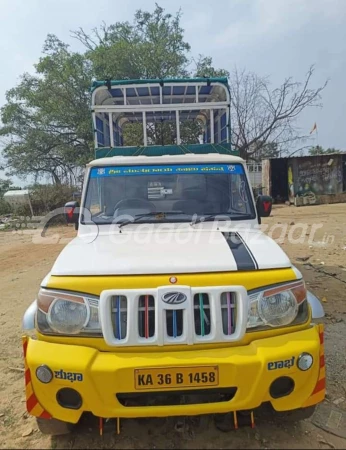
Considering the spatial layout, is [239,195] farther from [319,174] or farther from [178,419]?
[319,174]

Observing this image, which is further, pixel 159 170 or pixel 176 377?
pixel 159 170

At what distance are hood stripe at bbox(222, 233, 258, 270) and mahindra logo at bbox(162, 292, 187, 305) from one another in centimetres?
40

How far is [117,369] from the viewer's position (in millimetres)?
2135

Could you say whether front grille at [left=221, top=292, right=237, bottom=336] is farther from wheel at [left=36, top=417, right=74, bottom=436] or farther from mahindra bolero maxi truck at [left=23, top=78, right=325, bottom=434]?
wheel at [left=36, top=417, right=74, bottom=436]

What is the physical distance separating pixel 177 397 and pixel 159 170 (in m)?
2.13

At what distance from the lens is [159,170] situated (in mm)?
3768

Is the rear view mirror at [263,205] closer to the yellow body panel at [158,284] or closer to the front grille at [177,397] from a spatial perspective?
the yellow body panel at [158,284]

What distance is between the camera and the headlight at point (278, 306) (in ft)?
7.63

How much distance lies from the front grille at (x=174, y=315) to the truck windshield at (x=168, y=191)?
1434 millimetres

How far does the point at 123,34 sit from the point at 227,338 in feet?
77.2

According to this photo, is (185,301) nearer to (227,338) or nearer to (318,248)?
(227,338)


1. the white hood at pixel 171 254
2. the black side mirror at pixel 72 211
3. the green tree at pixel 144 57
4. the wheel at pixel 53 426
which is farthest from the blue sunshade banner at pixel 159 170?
the green tree at pixel 144 57

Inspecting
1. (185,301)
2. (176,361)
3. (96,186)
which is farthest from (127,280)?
(96,186)

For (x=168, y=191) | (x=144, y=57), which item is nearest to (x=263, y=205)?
(x=168, y=191)
